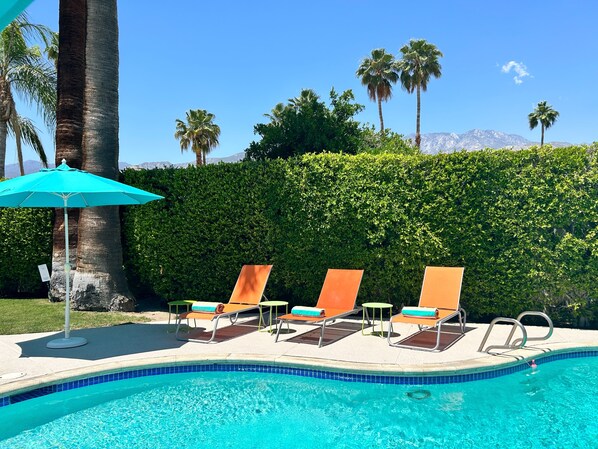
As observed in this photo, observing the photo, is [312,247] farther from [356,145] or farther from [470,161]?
[356,145]

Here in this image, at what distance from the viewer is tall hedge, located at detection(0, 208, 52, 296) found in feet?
42.1

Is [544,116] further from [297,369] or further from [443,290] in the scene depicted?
[297,369]

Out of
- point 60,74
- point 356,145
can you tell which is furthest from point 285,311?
point 356,145

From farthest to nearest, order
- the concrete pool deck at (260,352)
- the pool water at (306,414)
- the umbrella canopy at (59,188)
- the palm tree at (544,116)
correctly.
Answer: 1. the palm tree at (544,116)
2. the umbrella canopy at (59,188)
3. the concrete pool deck at (260,352)
4. the pool water at (306,414)

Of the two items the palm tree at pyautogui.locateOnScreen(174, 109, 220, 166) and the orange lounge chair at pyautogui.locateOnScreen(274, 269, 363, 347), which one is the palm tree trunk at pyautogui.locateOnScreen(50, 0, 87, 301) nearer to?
the orange lounge chair at pyautogui.locateOnScreen(274, 269, 363, 347)

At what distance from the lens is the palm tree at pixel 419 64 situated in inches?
1726

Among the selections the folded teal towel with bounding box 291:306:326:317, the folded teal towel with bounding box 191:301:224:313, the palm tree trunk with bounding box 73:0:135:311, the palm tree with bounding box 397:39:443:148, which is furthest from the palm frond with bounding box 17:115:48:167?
the palm tree with bounding box 397:39:443:148

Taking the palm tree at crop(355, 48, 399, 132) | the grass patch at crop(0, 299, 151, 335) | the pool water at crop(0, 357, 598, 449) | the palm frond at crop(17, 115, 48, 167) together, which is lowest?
the pool water at crop(0, 357, 598, 449)

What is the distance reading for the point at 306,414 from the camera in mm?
5227

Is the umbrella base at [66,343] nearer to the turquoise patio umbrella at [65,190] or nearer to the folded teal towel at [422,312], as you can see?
the turquoise patio umbrella at [65,190]

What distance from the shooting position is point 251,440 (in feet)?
15.1

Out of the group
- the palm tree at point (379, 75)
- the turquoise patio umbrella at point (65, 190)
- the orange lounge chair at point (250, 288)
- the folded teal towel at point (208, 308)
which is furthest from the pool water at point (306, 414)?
the palm tree at point (379, 75)

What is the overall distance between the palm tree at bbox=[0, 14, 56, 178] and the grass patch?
14068mm

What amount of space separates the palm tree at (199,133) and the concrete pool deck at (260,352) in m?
45.3
